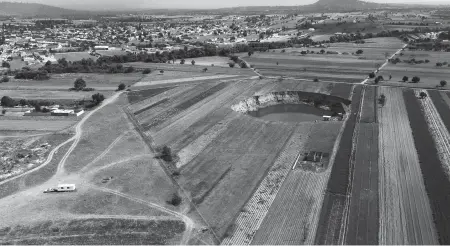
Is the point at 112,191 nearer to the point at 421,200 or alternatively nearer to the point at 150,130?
the point at 150,130

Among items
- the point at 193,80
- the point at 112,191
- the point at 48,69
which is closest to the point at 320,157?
the point at 112,191

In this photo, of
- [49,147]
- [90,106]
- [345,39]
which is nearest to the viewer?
[49,147]

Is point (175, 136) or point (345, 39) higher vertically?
point (345, 39)

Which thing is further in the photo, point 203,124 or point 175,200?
point 203,124

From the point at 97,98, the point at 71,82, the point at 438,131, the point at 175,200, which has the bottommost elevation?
the point at 175,200

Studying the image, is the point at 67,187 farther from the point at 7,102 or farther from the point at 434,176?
the point at 434,176

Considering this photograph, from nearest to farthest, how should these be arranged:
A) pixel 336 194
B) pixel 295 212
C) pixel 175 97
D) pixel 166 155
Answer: pixel 295 212 < pixel 336 194 < pixel 166 155 < pixel 175 97

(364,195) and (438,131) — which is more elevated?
(438,131)

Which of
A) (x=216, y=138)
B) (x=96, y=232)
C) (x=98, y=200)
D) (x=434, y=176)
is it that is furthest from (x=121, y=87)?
(x=434, y=176)
